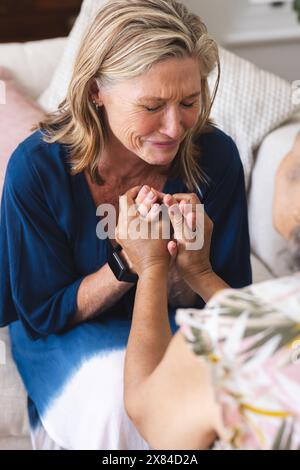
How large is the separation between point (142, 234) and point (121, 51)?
307 mm

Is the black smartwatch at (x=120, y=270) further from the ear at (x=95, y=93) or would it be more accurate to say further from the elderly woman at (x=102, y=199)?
the ear at (x=95, y=93)

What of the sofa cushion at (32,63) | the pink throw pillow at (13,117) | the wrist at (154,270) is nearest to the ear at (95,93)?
the wrist at (154,270)

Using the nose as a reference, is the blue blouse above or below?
below

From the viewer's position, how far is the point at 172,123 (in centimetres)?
123

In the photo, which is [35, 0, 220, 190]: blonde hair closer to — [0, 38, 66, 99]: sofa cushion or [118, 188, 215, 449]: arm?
[118, 188, 215, 449]: arm

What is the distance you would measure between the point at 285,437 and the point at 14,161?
776 millimetres

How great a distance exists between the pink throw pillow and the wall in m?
1.34

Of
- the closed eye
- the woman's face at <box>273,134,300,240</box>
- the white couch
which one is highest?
the closed eye

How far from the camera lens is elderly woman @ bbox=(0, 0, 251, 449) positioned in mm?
1197

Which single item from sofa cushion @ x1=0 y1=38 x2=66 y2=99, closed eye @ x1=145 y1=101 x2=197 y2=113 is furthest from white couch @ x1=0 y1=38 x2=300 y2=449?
closed eye @ x1=145 y1=101 x2=197 y2=113

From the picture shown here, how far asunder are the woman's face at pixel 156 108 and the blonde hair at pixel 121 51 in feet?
0.06

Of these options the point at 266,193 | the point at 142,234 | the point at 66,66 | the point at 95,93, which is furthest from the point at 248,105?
the point at 142,234

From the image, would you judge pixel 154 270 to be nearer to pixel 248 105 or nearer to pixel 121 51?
pixel 121 51

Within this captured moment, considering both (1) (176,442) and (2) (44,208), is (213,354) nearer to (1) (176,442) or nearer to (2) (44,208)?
(1) (176,442)
